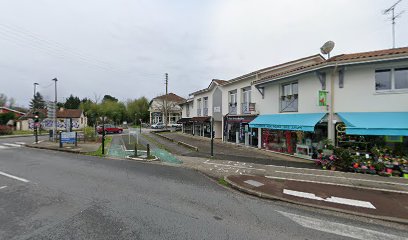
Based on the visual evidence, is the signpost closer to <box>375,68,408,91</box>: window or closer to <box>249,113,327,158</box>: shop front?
<box>249,113,327,158</box>: shop front

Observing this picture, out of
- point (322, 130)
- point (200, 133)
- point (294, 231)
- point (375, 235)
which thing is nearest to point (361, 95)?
point (322, 130)

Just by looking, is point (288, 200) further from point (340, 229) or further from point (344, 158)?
point (344, 158)

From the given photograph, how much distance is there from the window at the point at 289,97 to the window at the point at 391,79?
4.08 metres

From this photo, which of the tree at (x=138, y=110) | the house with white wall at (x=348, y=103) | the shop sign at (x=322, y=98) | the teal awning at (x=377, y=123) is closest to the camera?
the teal awning at (x=377, y=123)

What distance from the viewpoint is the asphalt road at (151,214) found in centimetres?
405

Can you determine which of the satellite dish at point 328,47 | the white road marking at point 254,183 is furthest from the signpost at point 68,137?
the satellite dish at point 328,47

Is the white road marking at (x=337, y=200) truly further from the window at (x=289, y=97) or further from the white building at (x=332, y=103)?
the window at (x=289, y=97)

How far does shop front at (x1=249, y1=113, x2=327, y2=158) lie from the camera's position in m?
10.8

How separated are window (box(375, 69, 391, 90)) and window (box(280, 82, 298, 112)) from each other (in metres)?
4.03

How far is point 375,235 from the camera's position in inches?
165

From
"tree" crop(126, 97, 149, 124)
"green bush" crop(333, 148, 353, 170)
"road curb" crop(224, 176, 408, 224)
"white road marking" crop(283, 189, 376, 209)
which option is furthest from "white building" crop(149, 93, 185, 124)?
"white road marking" crop(283, 189, 376, 209)

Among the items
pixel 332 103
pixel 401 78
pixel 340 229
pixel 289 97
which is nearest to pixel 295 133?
→ pixel 289 97

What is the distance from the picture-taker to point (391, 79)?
9.20 metres

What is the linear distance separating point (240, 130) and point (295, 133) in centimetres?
580
